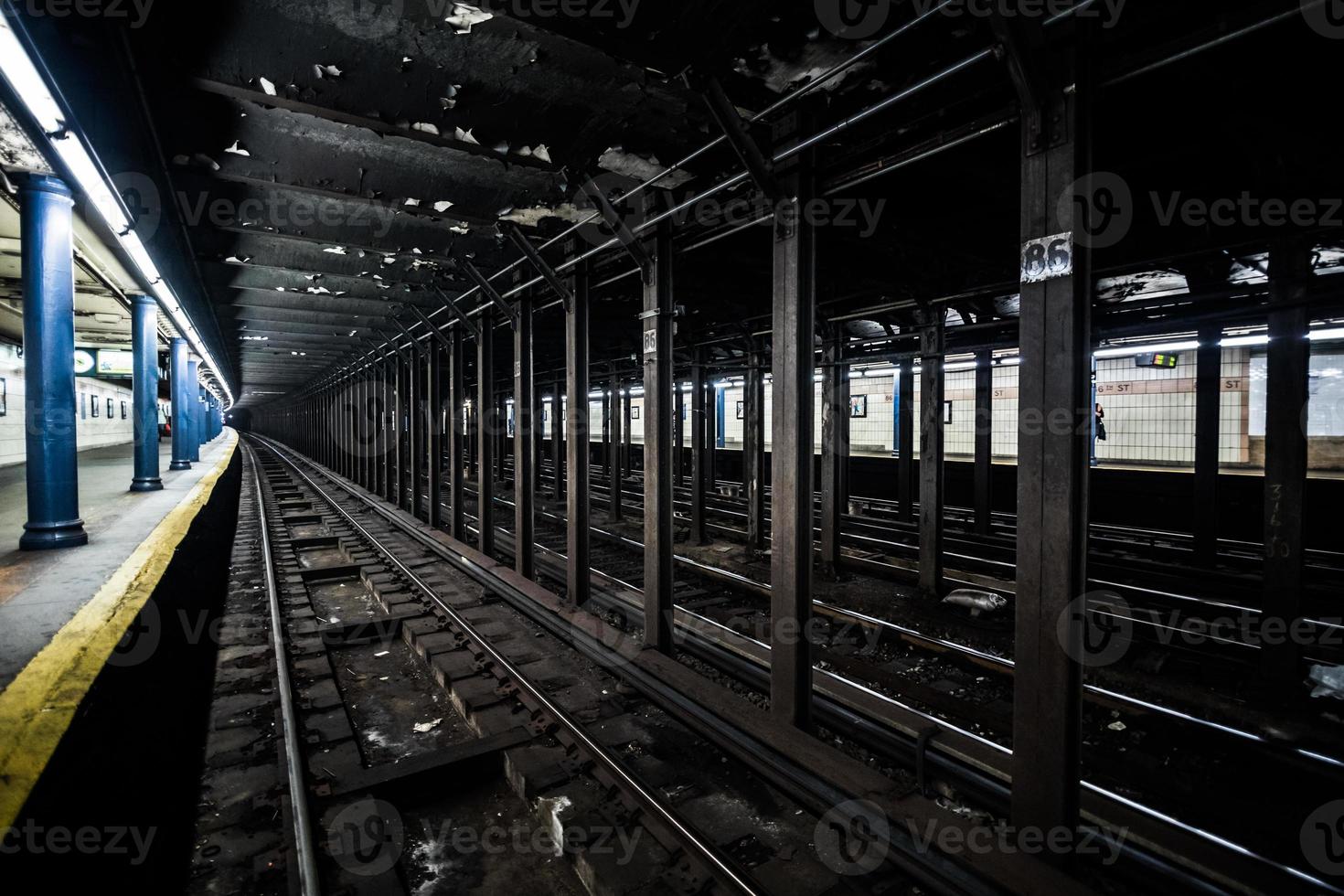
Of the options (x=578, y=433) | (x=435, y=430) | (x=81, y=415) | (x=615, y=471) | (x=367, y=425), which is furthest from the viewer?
(x=81, y=415)

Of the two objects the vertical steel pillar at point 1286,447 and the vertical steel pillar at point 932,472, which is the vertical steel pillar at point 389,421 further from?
the vertical steel pillar at point 1286,447

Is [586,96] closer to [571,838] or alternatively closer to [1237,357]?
[571,838]

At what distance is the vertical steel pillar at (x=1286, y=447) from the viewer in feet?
15.8

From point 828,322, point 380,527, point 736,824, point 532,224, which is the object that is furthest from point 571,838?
point 380,527

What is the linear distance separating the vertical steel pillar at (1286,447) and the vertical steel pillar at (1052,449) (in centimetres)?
370

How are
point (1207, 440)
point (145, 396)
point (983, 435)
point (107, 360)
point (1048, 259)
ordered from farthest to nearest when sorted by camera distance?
point (107, 360), point (145, 396), point (983, 435), point (1207, 440), point (1048, 259)

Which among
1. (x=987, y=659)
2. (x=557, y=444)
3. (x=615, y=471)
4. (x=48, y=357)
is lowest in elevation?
(x=987, y=659)

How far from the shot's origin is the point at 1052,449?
267 centimetres

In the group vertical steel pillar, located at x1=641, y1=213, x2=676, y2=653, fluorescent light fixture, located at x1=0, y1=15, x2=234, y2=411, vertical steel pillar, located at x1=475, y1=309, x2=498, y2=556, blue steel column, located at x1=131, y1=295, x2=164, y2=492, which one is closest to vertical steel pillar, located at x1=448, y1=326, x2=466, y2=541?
vertical steel pillar, located at x1=475, y1=309, x2=498, y2=556

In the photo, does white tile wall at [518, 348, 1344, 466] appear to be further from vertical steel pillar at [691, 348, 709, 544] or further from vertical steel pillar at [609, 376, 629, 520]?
vertical steel pillar at [609, 376, 629, 520]

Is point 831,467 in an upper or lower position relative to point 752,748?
upper

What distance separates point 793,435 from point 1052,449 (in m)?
1.57

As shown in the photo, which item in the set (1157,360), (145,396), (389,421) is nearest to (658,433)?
(145,396)

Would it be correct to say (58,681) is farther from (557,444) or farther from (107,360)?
(107,360)
